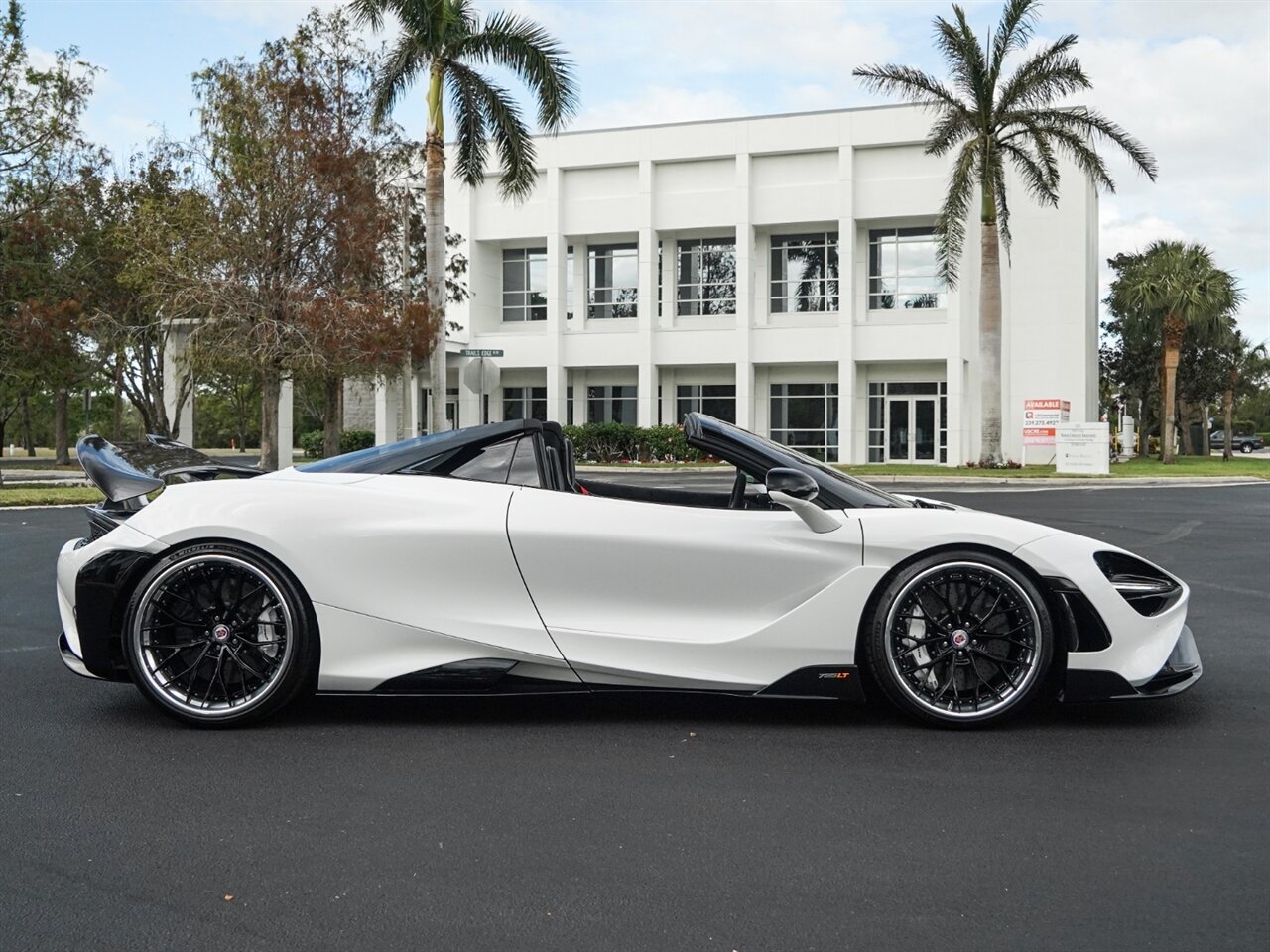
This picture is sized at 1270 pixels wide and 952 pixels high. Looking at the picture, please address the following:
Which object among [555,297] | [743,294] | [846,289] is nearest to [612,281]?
[555,297]

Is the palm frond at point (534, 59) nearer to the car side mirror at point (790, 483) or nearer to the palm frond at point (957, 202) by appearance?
the palm frond at point (957, 202)

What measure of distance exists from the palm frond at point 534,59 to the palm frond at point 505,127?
0.61m

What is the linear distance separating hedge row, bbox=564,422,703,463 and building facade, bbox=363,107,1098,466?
151 centimetres

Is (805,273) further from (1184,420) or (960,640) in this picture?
(960,640)

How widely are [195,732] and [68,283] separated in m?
27.8

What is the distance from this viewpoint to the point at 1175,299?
147 ft

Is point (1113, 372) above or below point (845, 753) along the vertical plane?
above

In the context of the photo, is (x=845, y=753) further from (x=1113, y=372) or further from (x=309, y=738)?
(x=1113, y=372)

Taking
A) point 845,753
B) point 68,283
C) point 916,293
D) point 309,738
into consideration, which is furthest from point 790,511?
point 916,293

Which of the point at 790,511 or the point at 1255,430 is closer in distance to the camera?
the point at 790,511

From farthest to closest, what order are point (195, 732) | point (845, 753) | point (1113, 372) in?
1. point (1113, 372)
2. point (195, 732)
3. point (845, 753)

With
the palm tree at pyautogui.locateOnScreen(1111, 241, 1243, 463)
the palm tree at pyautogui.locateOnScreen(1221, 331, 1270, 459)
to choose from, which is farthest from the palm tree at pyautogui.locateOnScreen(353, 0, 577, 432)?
the palm tree at pyautogui.locateOnScreen(1221, 331, 1270, 459)

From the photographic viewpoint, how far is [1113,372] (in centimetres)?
6425

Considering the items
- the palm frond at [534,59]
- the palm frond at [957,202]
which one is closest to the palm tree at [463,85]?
the palm frond at [534,59]
